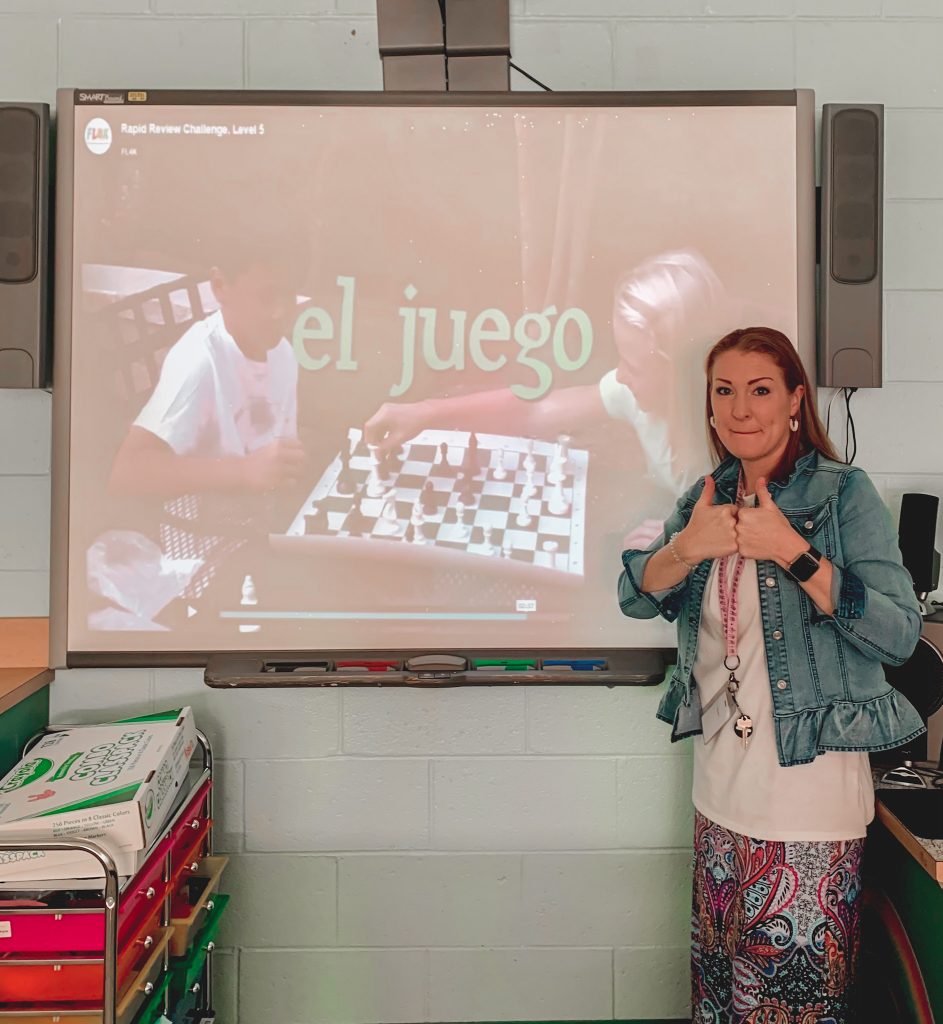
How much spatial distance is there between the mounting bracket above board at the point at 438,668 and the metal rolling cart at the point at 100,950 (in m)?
0.31

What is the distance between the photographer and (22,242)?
1688 mm

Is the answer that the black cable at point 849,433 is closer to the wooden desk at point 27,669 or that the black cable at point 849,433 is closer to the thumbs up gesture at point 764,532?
the thumbs up gesture at point 764,532

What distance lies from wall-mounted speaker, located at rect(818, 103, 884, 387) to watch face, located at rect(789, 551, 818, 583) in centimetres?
56

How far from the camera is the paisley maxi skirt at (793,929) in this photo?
138 centimetres

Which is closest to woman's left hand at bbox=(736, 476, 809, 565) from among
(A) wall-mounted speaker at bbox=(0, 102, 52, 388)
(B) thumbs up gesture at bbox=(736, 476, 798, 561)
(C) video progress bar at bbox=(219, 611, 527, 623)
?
(B) thumbs up gesture at bbox=(736, 476, 798, 561)

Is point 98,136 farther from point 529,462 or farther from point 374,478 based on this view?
point 529,462

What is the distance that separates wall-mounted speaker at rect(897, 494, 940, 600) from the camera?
1.69 meters

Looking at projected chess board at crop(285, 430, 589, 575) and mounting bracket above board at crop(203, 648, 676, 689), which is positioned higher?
projected chess board at crop(285, 430, 589, 575)

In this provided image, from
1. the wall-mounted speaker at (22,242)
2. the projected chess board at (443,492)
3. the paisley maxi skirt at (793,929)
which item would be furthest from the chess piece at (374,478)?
the paisley maxi skirt at (793,929)

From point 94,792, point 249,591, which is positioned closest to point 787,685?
point 249,591

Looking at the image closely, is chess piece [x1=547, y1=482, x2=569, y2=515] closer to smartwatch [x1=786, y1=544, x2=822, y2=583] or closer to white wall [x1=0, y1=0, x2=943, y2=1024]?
white wall [x1=0, y1=0, x2=943, y2=1024]

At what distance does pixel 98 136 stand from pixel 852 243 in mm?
1606

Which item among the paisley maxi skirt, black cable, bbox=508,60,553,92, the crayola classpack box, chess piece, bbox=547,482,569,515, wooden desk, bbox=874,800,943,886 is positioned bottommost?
the paisley maxi skirt

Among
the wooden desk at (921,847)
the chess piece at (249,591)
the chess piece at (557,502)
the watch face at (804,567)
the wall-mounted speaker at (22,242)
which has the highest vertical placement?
the wall-mounted speaker at (22,242)
